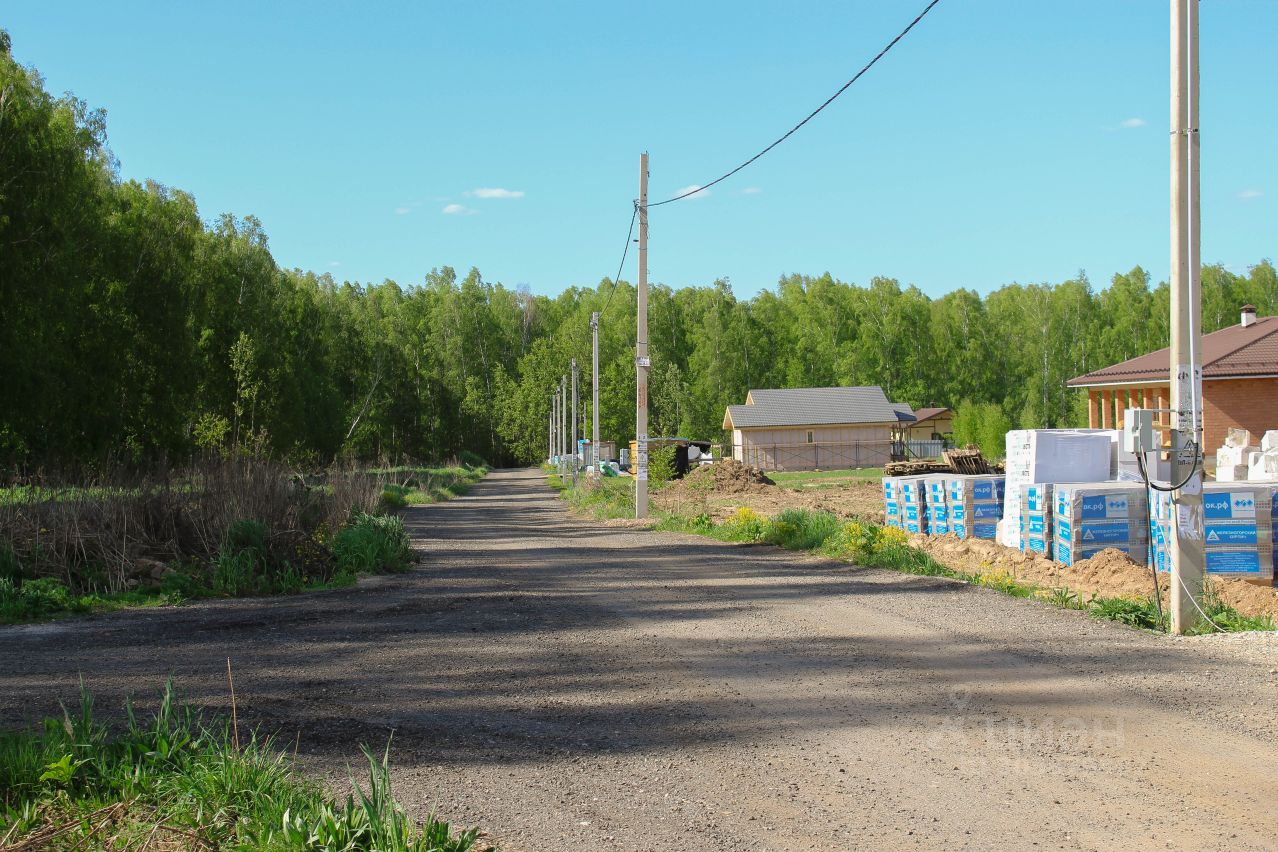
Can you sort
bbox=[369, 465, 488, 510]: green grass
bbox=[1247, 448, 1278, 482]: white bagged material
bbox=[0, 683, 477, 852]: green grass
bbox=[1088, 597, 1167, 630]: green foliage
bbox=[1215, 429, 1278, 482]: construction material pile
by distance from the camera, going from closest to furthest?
bbox=[0, 683, 477, 852]: green grass
bbox=[1088, 597, 1167, 630]: green foliage
bbox=[1247, 448, 1278, 482]: white bagged material
bbox=[1215, 429, 1278, 482]: construction material pile
bbox=[369, 465, 488, 510]: green grass

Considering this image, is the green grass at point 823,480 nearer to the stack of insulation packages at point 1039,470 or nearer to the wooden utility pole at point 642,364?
the wooden utility pole at point 642,364

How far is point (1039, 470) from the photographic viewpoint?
15430mm

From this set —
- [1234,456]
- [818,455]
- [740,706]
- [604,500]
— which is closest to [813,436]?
[818,455]

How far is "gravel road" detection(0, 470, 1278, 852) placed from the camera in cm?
484

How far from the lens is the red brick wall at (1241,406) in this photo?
30.3 meters

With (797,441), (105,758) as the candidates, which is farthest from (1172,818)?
(797,441)

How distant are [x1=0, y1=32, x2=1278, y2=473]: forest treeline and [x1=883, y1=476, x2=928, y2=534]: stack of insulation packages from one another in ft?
40.7

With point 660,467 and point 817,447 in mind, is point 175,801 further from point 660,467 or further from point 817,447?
point 817,447

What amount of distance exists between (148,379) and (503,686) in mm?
42062

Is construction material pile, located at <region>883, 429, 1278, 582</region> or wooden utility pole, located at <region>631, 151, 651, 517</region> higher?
wooden utility pole, located at <region>631, 151, 651, 517</region>

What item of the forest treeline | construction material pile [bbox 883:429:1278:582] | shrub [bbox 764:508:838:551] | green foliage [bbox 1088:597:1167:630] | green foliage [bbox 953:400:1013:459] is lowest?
green foliage [bbox 1088:597:1167:630]

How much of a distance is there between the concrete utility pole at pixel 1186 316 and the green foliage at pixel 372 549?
9941 millimetres

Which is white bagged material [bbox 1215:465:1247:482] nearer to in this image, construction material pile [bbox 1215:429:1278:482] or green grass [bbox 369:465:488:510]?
construction material pile [bbox 1215:429:1278:482]

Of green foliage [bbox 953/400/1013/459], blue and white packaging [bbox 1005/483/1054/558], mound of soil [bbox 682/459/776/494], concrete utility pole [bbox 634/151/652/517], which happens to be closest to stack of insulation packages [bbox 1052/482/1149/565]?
blue and white packaging [bbox 1005/483/1054/558]
